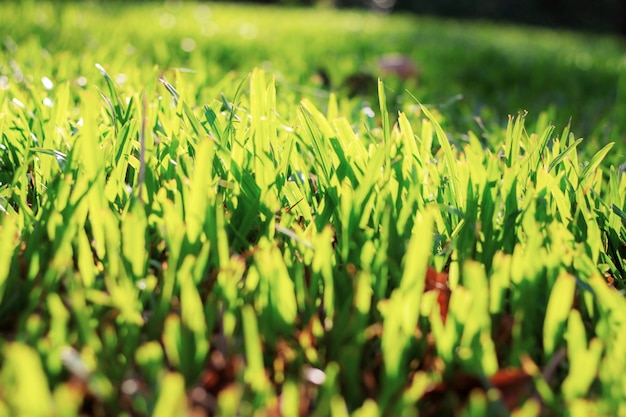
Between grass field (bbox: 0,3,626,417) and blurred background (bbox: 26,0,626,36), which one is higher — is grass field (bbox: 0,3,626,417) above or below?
above

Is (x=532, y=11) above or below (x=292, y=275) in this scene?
below

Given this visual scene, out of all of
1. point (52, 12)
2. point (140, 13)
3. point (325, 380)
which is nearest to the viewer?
point (325, 380)

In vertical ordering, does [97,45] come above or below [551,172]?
below

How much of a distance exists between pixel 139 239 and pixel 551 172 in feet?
2.48

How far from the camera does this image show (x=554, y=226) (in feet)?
3.30

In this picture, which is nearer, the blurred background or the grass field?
the grass field

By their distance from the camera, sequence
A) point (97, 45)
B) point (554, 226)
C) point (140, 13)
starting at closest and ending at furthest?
point (554, 226), point (97, 45), point (140, 13)

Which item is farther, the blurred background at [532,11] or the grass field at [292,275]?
the blurred background at [532,11]

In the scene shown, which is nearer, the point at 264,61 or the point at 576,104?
the point at 576,104

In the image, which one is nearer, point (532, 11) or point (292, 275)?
point (292, 275)

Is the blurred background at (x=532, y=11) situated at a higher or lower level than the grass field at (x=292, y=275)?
lower

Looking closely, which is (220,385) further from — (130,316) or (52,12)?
(52,12)

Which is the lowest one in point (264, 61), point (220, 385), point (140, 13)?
point (140, 13)

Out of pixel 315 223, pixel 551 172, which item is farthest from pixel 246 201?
pixel 551 172
